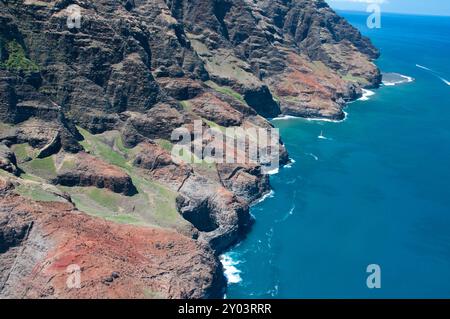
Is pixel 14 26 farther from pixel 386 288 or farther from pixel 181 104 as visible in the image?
pixel 386 288

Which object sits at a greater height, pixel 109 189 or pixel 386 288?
pixel 109 189

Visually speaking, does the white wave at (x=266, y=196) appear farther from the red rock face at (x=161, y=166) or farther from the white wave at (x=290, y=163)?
the red rock face at (x=161, y=166)

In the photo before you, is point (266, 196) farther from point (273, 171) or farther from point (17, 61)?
point (17, 61)

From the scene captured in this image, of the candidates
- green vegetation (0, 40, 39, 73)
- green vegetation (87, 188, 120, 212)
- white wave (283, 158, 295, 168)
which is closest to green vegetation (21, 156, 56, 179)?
green vegetation (87, 188, 120, 212)

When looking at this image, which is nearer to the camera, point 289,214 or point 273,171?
point 289,214

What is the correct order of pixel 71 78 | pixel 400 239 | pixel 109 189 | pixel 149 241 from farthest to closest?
pixel 71 78
pixel 400 239
pixel 109 189
pixel 149 241

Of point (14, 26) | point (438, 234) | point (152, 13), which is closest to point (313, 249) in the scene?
point (438, 234)

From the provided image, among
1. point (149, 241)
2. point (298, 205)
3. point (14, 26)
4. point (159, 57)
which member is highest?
point (14, 26)

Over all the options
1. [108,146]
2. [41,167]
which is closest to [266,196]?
[108,146]
